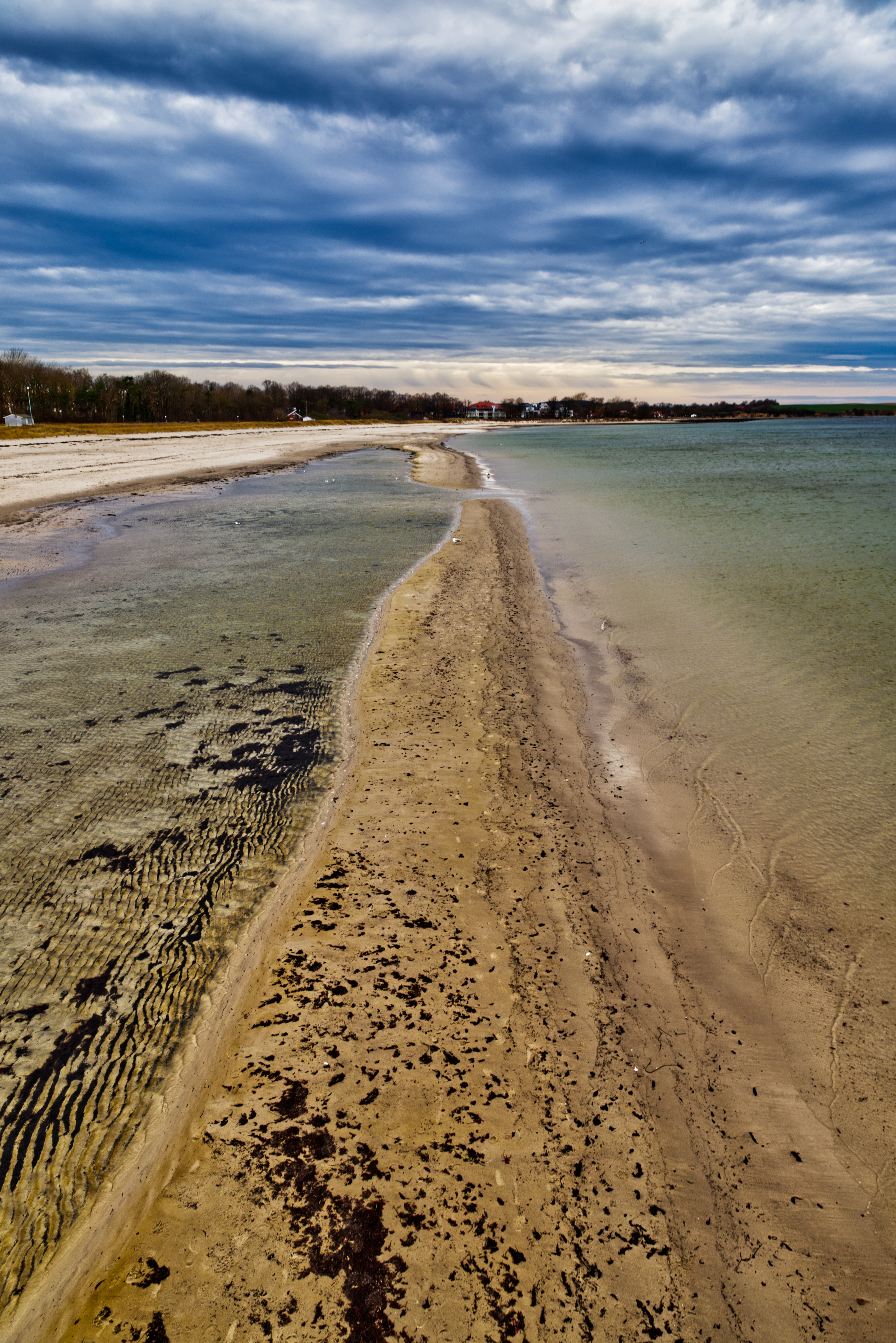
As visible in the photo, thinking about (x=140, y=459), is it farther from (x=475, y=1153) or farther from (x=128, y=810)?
Result: (x=475, y=1153)

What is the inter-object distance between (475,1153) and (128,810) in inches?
139

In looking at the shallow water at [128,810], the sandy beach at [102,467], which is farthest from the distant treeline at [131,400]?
A: the shallow water at [128,810]

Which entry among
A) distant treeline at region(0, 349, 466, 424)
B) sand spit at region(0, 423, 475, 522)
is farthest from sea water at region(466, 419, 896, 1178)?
distant treeline at region(0, 349, 466, 424)

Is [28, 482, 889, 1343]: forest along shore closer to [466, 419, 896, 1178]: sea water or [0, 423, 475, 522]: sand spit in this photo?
[466, 419, 896, 1178]: sea water

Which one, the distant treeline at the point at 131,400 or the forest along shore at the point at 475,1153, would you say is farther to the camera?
the distant treeline at the point at 131,400

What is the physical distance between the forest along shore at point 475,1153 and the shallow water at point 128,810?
40 cm

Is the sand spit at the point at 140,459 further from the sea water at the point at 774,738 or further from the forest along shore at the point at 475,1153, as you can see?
the forest along shore at the point at 475,1153

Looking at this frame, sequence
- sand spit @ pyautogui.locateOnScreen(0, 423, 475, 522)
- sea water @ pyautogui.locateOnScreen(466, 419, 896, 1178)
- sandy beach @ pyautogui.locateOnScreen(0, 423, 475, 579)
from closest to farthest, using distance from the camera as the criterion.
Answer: sea water @ pyautogui.locateOnScreen(466, 419, 896, 1178) → sandy beach @ pyautogui.locateOnScreen(0, 423, 475, 579) → sand spit @ pyautogui.locateOnScreen(0, 423, 475, 522)

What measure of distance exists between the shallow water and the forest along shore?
40cm

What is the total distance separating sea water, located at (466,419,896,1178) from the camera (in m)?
3.49

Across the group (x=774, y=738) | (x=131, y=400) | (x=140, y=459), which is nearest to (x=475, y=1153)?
(x=774, y=738)

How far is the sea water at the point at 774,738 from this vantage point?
349 cm

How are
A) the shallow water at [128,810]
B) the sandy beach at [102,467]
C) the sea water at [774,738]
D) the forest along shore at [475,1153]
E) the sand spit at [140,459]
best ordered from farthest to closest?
the sand spit at [140,459] → the sandy beach at [102,467] → the sea water at [774,738] → the shallow water at [128,810] → the forest along shore at [475,1153]

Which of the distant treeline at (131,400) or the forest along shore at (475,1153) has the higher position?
the distant treeline at (131,400)
